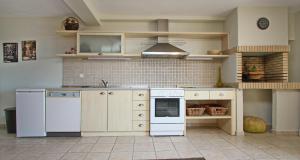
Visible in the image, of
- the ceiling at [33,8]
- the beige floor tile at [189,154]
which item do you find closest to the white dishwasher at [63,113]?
the ceiling at [33,8]

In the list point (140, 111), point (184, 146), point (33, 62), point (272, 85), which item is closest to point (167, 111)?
point (140, 111)

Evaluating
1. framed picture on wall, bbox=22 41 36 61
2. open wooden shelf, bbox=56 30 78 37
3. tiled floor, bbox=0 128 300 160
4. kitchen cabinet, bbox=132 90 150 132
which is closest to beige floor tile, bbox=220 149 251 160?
tiled floor, bbox=0 128 300 160

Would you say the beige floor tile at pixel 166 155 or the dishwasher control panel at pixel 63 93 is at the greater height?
the dishwasher control panel at pixel 63 93

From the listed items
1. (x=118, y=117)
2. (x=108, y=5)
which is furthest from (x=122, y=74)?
(x=108, y=5)

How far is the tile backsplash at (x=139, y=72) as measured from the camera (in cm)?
447

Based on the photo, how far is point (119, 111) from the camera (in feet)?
12.6

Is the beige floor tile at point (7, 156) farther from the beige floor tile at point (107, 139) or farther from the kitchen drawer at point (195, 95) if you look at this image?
the kitchen drawer at point (195, 95)

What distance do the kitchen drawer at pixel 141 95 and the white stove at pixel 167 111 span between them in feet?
0.37

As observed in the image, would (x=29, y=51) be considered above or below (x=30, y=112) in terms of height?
above

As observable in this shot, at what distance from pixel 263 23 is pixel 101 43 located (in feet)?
9.66

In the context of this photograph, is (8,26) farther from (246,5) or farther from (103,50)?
(246,5)

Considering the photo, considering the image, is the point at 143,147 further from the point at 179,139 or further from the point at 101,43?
the point at 101,43

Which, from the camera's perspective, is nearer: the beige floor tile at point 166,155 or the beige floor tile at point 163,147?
the beige floor tile at point 166,155

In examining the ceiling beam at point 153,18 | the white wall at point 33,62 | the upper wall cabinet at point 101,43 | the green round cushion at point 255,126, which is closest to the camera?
the green round cushion at point 255,126
